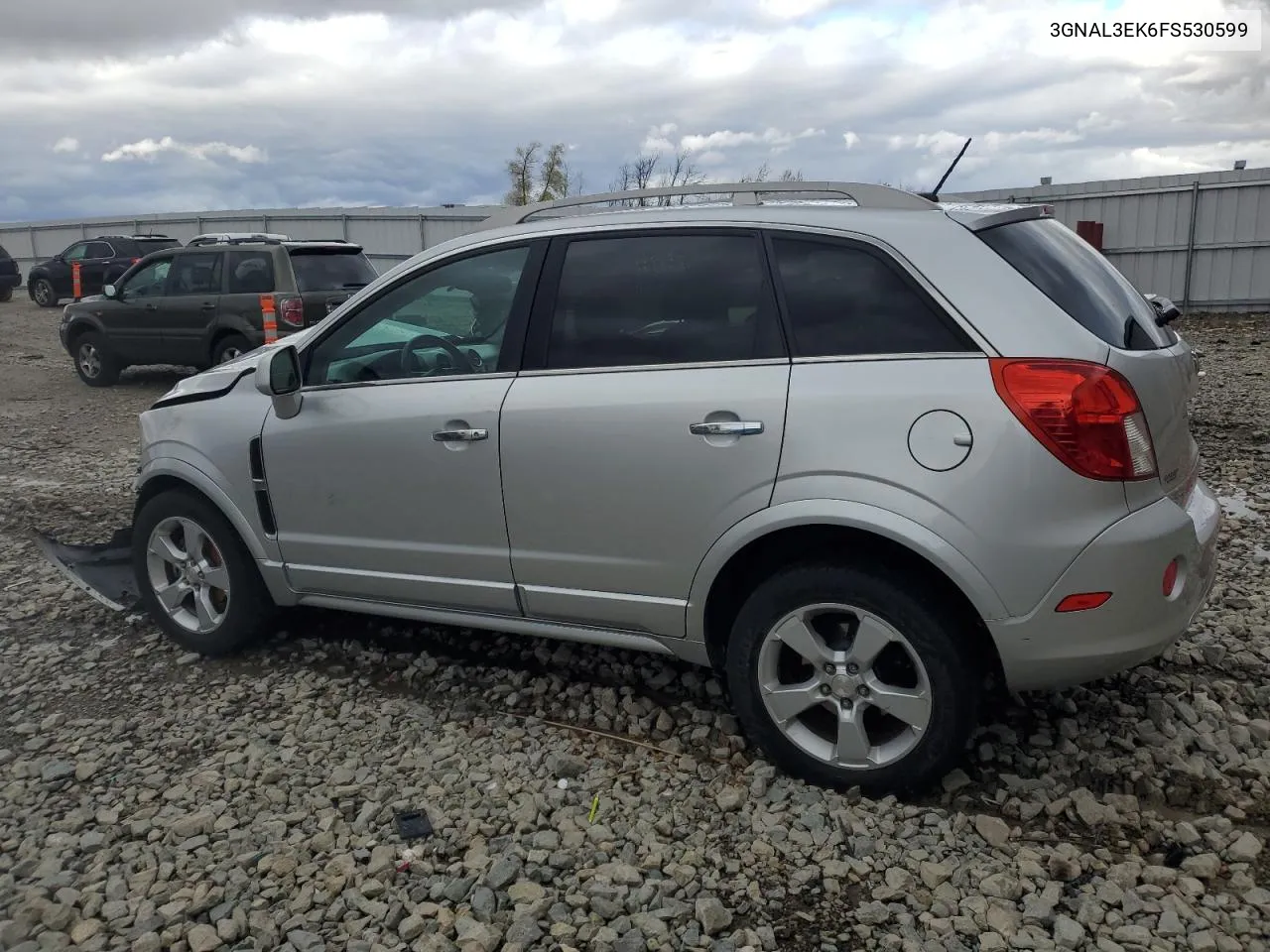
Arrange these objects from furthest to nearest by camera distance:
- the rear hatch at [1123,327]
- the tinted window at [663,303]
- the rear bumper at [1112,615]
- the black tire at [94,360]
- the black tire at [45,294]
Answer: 1. the black tire at [45,294]
2. the black tire at [94,360]
3. the tinted window at [663,303]
4. the rear hatch at [1123,327]
5. the rear bumper at [1112,615]

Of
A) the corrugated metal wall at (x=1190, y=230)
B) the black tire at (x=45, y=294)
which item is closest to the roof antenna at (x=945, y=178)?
the corrugated metal wall at (x=1190, y=230)

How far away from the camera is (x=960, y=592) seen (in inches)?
125

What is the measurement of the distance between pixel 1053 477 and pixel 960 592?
455 millimetres

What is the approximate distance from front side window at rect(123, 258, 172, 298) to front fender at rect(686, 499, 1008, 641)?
11.4 m

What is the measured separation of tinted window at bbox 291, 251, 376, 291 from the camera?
12.0m

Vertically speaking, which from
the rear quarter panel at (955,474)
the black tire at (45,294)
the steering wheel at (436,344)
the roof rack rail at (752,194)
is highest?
the roof rack rail at (752,194)

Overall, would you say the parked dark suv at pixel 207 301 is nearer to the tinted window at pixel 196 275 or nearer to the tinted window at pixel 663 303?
the tinted window at pixel 196 275

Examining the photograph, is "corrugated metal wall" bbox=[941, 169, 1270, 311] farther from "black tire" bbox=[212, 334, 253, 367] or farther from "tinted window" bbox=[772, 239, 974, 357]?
"tinted window" bbox=[772, 239, 974, 357]

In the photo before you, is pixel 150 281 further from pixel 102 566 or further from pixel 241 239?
pixel 102 566

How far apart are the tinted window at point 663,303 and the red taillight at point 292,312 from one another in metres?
8.42

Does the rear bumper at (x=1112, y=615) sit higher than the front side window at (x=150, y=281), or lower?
lower

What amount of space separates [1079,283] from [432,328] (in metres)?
2.35

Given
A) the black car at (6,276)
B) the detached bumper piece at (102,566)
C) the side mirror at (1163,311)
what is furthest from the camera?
the black car at (6,276)

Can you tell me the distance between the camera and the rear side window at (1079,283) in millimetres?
3145
